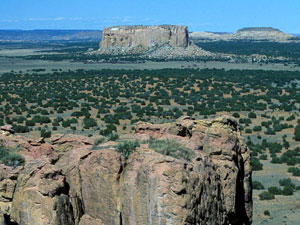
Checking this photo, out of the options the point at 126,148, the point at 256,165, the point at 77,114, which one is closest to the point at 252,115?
the point at 77,114

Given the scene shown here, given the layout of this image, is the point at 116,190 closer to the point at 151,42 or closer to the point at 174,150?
the point at 174,150

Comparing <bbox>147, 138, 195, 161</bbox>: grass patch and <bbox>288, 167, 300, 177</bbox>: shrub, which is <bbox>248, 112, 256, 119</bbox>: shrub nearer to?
<bbox>288, 167, 300, 177</bbox>: shrub

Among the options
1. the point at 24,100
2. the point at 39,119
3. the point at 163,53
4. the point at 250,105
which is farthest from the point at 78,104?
the point at 163,53

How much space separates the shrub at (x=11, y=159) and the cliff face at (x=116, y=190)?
55cm

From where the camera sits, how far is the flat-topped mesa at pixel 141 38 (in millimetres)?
157875

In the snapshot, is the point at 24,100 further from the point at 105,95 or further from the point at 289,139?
the point at 289,139

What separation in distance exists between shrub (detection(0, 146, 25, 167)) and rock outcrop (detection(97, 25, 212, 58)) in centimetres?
13971

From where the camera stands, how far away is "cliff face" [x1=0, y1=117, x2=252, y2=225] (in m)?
9.42

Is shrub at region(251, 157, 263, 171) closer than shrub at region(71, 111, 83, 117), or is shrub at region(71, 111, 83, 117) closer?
shrub at region(251, 157, 263, 171)

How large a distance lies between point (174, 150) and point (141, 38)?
153490 millimetres

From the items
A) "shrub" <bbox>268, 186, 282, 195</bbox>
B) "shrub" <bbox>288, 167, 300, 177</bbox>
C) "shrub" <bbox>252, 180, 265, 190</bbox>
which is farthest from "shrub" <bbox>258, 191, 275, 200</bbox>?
"shrub" <bbox>288, 167, 300, 177</bbox>

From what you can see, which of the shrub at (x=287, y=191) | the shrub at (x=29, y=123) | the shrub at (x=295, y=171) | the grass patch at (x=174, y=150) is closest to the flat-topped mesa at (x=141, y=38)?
the shrub at (x=29, y=123)

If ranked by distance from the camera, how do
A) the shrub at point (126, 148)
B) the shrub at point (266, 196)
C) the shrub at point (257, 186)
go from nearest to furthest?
1. the shrub at point (126, 148)
2. the shrub at point (266, 196)
3. the shrub at point (257, 186)

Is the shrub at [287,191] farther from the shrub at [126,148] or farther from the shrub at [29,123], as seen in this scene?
the shrub at [29,123]
